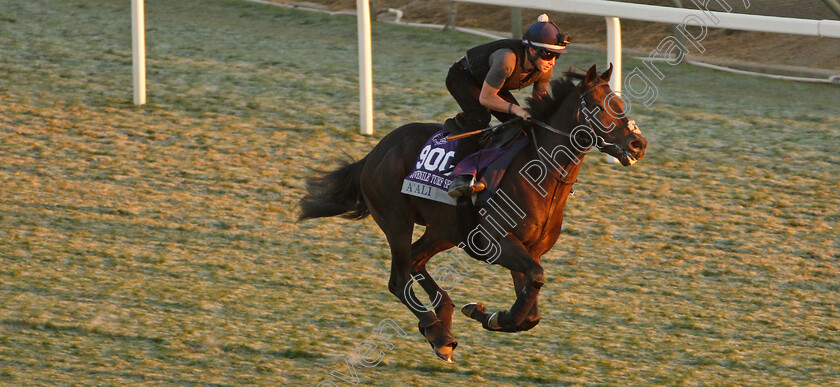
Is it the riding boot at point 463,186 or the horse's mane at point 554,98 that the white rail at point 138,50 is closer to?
the riding boot at point 463,186

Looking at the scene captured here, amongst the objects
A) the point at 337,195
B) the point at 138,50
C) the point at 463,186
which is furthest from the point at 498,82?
the point at 138,50

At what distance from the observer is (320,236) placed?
749cm

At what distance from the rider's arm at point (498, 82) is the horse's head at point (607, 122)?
0.35 m

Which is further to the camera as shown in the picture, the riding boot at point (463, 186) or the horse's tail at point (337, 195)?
the horse's tail at point (337, 195)

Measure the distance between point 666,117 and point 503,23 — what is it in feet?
8.11

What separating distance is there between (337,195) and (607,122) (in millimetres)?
1974

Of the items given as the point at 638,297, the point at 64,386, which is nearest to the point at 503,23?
the point at 638,297

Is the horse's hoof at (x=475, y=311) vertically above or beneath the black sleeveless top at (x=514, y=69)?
beneath

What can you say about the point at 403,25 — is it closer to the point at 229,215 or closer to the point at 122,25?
the point at 122,25

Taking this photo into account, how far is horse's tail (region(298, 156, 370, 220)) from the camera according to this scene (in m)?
6.22

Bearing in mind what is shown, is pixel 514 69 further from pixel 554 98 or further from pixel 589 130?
pixel 589 130

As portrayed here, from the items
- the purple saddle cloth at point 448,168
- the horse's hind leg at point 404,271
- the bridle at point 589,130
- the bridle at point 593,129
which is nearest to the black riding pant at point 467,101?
the purple saddle cloth at point 448,168

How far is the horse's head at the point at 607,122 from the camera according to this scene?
4711mm

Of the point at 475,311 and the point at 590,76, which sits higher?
the point at 590,76
